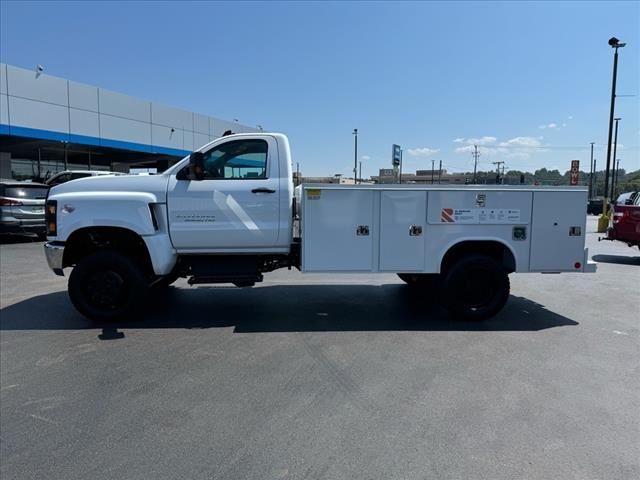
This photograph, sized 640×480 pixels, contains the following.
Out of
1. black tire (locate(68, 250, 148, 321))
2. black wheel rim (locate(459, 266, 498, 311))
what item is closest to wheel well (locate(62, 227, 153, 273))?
black tire (locate(68, 250, 148, 321))

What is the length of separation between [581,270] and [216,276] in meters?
5.09

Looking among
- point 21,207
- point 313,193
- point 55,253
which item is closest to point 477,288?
point 313,193

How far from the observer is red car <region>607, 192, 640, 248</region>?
11969mm

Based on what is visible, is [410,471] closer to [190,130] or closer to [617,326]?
[617,326]

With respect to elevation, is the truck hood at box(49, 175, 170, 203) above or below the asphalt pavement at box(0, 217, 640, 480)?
above

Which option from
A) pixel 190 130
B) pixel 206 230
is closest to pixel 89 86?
pixel 190 130

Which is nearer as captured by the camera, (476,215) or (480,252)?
(476,215)

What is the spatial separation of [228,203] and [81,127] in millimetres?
23037

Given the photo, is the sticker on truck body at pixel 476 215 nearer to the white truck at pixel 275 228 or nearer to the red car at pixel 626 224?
the white truck at pixel 275 228

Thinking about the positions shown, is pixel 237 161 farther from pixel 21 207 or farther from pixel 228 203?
pixel 21 207

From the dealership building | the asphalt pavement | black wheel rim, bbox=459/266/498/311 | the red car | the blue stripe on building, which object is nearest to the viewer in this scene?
the asphalt pavement

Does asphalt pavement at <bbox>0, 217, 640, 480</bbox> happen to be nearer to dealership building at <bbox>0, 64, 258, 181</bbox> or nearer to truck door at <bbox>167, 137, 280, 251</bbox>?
truck door at <bbox>167, 137, 280, 251</bbox>

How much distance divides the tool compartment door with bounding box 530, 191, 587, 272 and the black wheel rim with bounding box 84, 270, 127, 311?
5.60 metres

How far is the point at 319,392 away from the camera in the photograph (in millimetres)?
4055
